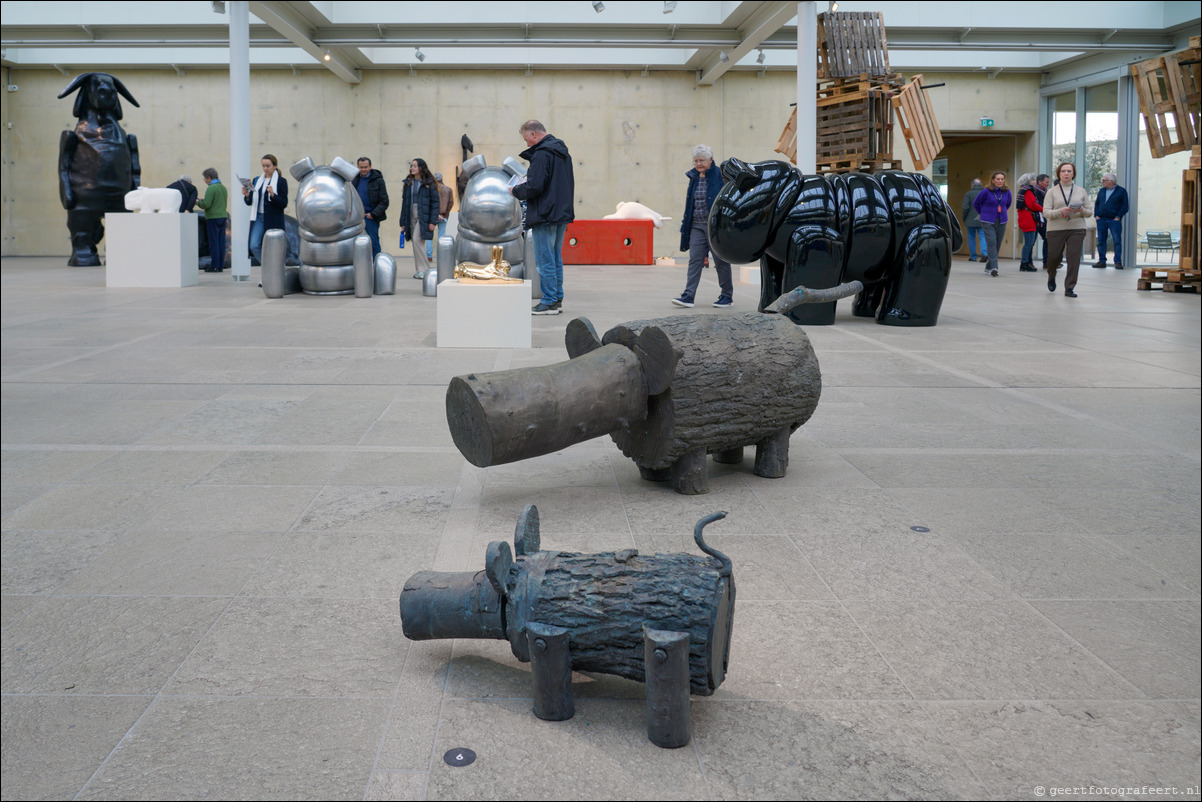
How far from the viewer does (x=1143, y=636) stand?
8.41ft

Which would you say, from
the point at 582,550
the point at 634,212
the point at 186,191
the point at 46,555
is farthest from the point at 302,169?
the point at 634,212

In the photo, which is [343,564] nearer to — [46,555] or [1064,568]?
[46,555]

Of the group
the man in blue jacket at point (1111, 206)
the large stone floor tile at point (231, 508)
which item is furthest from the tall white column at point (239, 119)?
the man in blue jacket at point (1111, 206)

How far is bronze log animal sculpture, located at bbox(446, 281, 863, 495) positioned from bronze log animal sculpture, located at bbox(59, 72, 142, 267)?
1569cm

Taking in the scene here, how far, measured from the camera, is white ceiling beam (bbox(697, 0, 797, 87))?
56.1 feet

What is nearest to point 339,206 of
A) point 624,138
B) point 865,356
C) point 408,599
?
point 865,356

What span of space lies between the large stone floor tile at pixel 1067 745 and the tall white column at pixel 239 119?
14.2 meters

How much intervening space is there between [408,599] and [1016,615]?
160 cm

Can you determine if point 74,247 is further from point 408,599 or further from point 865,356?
point 408,599

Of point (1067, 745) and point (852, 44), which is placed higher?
point (852, 44)

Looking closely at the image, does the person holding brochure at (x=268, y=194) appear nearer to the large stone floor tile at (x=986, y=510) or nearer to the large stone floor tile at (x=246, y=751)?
the large stone floor tile at (x=986, y=510)

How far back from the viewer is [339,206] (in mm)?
11312

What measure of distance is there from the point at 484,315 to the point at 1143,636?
19.1ft

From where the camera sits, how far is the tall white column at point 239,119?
1459cm
